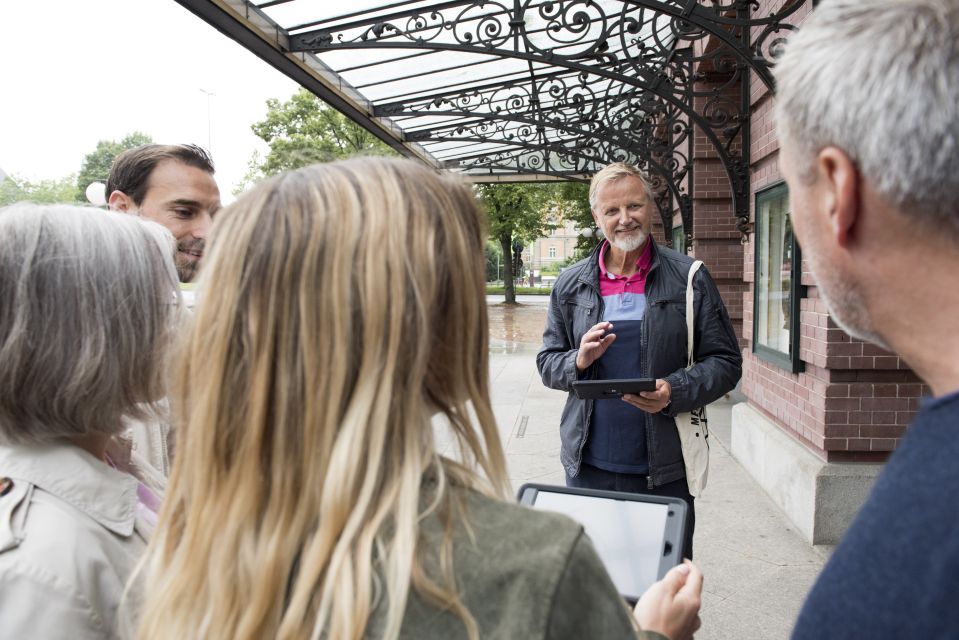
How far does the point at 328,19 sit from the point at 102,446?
588 cm

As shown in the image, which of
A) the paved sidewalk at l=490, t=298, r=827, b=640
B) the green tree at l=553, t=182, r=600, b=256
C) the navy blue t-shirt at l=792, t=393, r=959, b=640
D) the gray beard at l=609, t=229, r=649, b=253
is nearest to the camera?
the navy blue t-shirt at l=792, t=393, r=959, b=640

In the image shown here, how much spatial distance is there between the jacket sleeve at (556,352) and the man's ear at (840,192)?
7.09 ft

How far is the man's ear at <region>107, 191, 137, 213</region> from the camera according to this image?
8.46ft

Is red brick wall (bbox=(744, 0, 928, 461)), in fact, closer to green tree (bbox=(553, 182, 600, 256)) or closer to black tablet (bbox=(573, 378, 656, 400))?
black tablet (bbox=(573, 378, 656, 400))

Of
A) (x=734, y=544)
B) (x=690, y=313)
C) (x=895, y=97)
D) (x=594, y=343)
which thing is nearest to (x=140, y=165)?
(x=594, y=343)

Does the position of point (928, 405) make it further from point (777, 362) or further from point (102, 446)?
point (777, 362)

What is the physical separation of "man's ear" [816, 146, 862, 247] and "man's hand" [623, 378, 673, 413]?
73.4 inches

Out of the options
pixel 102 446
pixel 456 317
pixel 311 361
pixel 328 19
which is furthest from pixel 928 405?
pixel 328 19

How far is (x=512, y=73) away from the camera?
32.0ft

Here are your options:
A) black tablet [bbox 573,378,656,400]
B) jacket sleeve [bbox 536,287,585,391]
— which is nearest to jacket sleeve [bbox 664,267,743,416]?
black tablet [bbox 573,378,656,400]

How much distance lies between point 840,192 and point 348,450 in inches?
27.0

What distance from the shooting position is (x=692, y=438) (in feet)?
9.68

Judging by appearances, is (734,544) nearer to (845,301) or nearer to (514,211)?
(845,301)

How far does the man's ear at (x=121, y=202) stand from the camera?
8.46ft
